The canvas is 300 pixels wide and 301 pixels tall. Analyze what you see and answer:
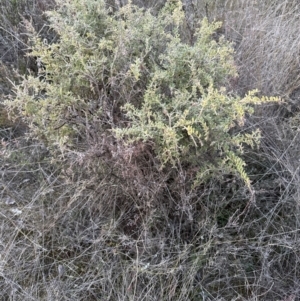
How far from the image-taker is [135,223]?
157 centimetres

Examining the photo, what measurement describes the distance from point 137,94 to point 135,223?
503 mm

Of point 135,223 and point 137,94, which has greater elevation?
point 137,94

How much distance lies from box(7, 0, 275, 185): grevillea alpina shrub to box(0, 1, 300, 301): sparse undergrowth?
0.01m

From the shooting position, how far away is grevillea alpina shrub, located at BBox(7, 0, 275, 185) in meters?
1.47

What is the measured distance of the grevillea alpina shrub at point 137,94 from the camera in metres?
1.47

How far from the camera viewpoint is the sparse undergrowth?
1.48m

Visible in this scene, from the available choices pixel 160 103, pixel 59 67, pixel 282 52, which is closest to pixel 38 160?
pixel 59 67

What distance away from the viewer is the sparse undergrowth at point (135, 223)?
58.3 inches

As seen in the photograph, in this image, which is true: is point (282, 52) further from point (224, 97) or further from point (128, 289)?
point (128, 289)

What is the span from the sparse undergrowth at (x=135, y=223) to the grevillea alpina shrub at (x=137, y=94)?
Answer: 0.04 feet

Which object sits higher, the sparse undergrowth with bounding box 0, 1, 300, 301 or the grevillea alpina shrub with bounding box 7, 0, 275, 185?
the grevillea alpina shrub with bounding box 7, 0, 275, 185

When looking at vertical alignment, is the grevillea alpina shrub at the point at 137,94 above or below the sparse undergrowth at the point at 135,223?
above

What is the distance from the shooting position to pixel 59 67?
166cm

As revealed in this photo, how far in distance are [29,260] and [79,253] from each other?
0.19 metres
